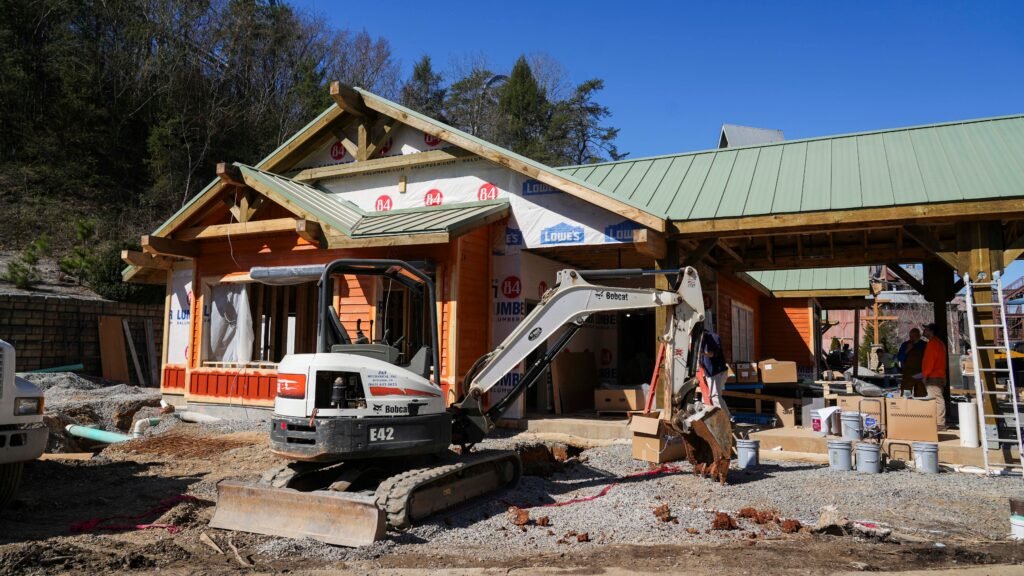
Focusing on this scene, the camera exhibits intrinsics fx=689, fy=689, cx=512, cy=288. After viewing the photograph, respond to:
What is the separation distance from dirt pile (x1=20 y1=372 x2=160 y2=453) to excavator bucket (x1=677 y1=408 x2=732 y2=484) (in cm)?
962

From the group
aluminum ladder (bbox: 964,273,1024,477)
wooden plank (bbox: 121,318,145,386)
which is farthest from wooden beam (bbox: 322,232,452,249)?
wooden plank (bbox: 121,318,145,386)

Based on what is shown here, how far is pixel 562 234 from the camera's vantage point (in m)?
12.3

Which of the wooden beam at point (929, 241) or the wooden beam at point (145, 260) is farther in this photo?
the wooden beam at point (145, 260)

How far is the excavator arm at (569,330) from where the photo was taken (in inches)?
302

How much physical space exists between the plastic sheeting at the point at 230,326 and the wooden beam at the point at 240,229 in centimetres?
112

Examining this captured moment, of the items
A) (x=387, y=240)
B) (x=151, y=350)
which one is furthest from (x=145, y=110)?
(x=387, y=240)

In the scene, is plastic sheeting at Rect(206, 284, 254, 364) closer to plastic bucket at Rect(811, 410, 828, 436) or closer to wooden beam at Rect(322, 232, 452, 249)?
wooden beam at Rect(322, 232, 452, 249)

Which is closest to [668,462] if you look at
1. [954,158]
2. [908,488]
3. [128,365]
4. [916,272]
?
[908,488]

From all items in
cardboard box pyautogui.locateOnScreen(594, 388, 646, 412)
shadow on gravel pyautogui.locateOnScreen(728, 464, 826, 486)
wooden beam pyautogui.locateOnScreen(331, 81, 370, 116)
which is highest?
wooden beam pyautogui.locateOnScreen(331, 81, 370, 116)

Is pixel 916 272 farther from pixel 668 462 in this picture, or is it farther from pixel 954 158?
pixel 668 462

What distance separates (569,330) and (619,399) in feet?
17.7

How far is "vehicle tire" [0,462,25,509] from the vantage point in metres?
6.45

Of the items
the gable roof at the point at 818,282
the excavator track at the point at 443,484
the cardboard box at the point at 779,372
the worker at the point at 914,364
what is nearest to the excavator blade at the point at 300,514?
the excavator track at the point at 443,484

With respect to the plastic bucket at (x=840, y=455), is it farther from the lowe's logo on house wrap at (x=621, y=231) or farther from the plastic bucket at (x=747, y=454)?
the lowe's logo on house wrap at (x=621, y=231)
